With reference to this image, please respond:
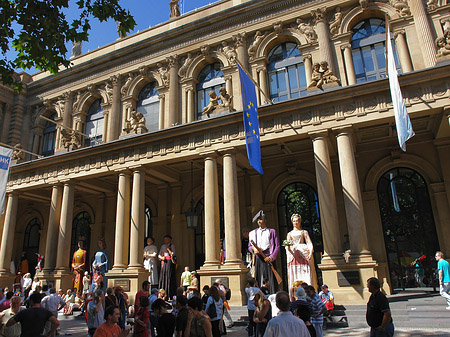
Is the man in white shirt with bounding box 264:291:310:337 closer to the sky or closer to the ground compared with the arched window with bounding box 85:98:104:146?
closer to the ground

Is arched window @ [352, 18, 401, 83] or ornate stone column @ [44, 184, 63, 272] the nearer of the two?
arched window @ [352, 18, 401, 83]

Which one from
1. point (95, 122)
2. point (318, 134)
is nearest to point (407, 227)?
point (318, 134)

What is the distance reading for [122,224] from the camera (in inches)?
654

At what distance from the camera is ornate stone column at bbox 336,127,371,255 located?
12320mm

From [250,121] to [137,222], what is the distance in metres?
7.30

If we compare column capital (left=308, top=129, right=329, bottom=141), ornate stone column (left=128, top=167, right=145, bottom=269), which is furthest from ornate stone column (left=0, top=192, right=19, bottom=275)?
column capital (left=308, top=129, right=329, bottom=141)

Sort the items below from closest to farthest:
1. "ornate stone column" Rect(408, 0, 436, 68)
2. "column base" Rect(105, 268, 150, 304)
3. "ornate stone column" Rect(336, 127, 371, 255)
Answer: "ornate stone column" Rect(336, 127, 371, 255) → "ornate stone column" Rect(408, 0, 436, 68) → "column base" Rect(105, 268, 150, 304)

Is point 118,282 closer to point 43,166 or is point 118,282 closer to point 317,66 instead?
point 43,166

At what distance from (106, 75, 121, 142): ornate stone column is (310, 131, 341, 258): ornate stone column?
12043 mm

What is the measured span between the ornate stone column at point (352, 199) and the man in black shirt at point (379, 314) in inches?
267

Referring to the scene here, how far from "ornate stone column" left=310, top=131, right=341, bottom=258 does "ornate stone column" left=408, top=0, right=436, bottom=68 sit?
5596 mm

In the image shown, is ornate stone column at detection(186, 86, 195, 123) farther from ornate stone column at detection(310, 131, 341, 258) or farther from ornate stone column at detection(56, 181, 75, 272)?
ornate stone column at detection(310, 131, 341, 258)

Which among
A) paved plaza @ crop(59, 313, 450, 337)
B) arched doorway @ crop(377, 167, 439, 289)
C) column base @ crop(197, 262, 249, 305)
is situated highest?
arched doorway @ crop(377, 167, 439, 289)

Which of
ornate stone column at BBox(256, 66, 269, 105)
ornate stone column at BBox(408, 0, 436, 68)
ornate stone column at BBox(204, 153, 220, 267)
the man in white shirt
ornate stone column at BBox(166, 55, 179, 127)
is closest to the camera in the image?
the man in white shirt
